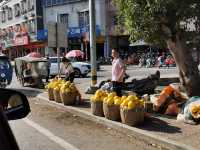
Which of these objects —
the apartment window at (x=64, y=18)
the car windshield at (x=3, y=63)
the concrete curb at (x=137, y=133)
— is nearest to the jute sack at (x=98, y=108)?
the concrete curb at (x=137, y=133)

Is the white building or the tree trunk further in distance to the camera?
the white building

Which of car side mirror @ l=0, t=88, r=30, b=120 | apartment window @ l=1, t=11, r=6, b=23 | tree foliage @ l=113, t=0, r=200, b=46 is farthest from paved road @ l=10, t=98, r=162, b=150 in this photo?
apartment window @ l=1, t=11, r=6, b=23

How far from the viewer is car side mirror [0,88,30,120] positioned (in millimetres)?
2822

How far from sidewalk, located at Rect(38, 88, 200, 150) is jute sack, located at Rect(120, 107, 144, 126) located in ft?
0.38

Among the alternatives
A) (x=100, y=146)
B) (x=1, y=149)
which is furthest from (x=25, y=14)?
(x=1, y=149)

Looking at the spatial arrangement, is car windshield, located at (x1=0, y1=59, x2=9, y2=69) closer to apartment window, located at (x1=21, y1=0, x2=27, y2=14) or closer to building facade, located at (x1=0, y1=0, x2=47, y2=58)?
building facade, located at (x1=0, y1=0, x2=47, y2=58)

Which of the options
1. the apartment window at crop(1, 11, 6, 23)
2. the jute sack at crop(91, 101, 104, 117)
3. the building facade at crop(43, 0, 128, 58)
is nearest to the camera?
the jute sack at crop(91, 101, 104, 117)

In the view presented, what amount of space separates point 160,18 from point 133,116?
10.2 feet

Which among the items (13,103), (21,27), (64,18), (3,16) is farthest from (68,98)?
(3,16)

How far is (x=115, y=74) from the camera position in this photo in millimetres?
14336

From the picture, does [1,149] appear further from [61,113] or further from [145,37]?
[61,113]

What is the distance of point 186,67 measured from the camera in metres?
13.9

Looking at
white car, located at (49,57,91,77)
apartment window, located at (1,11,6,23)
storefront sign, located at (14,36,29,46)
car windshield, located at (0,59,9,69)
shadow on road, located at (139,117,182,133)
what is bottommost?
shadow on road, located at (139,117,182,133)

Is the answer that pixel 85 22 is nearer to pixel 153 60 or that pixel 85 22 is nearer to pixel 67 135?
pixel 153 60
